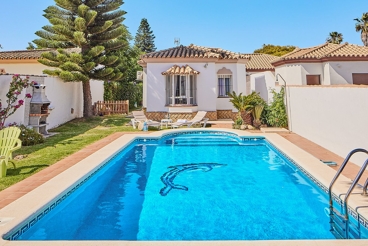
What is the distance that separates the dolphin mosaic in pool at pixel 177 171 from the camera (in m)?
5.82

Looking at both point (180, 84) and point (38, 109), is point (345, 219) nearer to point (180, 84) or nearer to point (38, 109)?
point (38, 109)

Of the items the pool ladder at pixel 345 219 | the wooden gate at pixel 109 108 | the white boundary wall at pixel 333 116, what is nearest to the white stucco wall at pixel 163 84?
the white boundary wall at pixel 333 116

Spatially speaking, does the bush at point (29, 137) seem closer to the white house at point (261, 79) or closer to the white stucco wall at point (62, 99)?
the white stucco wall at point (62, 99)

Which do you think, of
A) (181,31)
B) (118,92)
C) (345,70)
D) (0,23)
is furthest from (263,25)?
(0,23)

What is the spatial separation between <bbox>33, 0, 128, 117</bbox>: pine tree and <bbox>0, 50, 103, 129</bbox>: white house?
30.1 inches

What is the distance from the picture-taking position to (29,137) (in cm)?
975

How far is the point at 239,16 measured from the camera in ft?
78.0

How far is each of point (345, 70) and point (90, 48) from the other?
19.1 m

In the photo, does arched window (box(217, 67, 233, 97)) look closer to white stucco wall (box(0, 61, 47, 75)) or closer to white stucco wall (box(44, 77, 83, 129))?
white stucco wall (box(44, 77, 83, 129))

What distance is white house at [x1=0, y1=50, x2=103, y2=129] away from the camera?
36.2ft

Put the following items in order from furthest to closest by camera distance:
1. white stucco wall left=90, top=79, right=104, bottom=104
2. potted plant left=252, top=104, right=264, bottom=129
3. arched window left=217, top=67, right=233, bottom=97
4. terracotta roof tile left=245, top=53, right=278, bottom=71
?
terracotta roof tile left=245, top=53, right=278, bottom=71 → white stucco wall left=90, top=79, right=104, bottom=104 → arched window left=217, top=67, right=233, bottom=97 → potted plant left=252, top=104, right=264, bottom=129

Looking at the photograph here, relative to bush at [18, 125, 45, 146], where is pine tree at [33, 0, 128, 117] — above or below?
above

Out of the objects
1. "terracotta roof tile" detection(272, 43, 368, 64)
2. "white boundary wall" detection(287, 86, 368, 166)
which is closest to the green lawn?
"white boundary wall" detection(287, 86, 368, 166)

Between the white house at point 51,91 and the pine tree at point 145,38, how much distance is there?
40.2 metres
